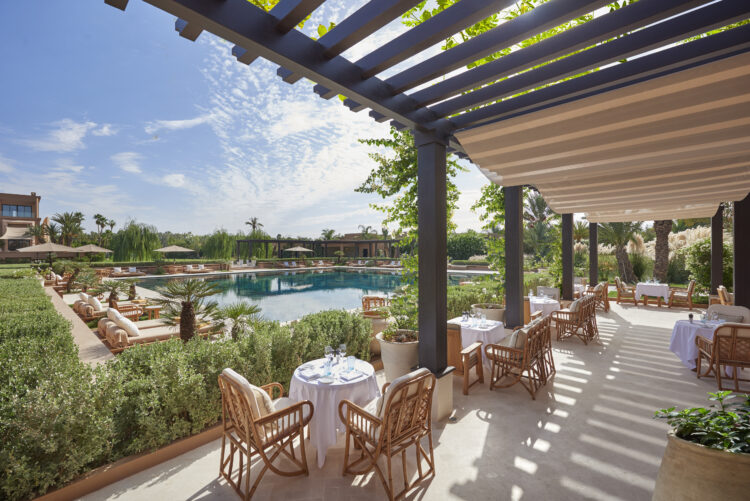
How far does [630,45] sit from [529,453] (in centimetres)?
334

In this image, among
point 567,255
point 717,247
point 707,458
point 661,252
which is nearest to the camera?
point 707,458

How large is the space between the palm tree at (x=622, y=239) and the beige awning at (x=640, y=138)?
11528 millimetres

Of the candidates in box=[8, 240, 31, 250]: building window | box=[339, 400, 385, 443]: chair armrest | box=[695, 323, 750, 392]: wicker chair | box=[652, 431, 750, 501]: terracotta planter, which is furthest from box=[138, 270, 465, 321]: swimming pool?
box=[8, 240, 31, 250]: building window

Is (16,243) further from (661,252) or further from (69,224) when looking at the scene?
(661,252)

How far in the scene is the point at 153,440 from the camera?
9.37 ft

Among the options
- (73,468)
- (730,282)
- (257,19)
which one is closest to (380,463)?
(73,468)

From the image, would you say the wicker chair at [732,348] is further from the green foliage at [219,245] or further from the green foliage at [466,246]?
the green foliage at [219,245]

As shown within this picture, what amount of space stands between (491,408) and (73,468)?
4000 millimetres

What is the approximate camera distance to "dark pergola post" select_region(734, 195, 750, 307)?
6508 mm

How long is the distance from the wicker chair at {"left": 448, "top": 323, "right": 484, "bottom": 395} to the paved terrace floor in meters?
0.23

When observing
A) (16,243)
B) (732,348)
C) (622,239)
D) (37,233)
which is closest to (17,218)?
(16,243)

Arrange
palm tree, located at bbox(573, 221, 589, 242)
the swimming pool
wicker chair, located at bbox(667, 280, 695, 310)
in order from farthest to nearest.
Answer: palm tree, located at bbox(573, 221, 589, 242), the swimming pool, wicker chair, located at bbox(667, 280, 695, 310)

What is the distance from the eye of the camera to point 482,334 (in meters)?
4.82

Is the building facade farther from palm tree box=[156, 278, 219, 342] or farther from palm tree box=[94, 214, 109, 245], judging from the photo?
palm tree box=[156, 278, 219, 342]
